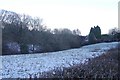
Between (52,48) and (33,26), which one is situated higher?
(33,26)

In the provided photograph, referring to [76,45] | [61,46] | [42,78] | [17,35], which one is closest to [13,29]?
[17,35]

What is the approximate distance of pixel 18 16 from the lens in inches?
3081

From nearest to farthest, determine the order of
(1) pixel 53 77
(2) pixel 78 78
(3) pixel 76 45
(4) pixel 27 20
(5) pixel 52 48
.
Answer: (2) pixel 78 78, (1) pixel 53 77, (5) pixel 52 48, (3) pixel 76 45, (4) pixel 27 20

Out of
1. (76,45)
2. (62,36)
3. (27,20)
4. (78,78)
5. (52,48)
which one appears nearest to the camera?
(78,78)

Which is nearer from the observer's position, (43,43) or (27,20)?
(43,43)

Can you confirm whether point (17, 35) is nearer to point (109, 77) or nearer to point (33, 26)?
point (33, 26)

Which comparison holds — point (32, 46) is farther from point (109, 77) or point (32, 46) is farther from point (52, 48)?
→ point (109, 77)

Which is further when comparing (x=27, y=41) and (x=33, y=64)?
(x=27, y=41)

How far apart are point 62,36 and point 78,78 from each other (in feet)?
204

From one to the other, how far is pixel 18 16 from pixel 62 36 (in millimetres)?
16693

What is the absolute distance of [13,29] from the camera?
206 ft

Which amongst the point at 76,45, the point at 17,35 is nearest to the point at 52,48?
the point at 17,35

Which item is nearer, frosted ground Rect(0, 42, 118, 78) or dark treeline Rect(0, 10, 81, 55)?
frosted ground Rect(0, 42, 118, 78)

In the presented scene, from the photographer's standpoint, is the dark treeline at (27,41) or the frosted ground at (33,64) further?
the dark treeline at (27,41)
